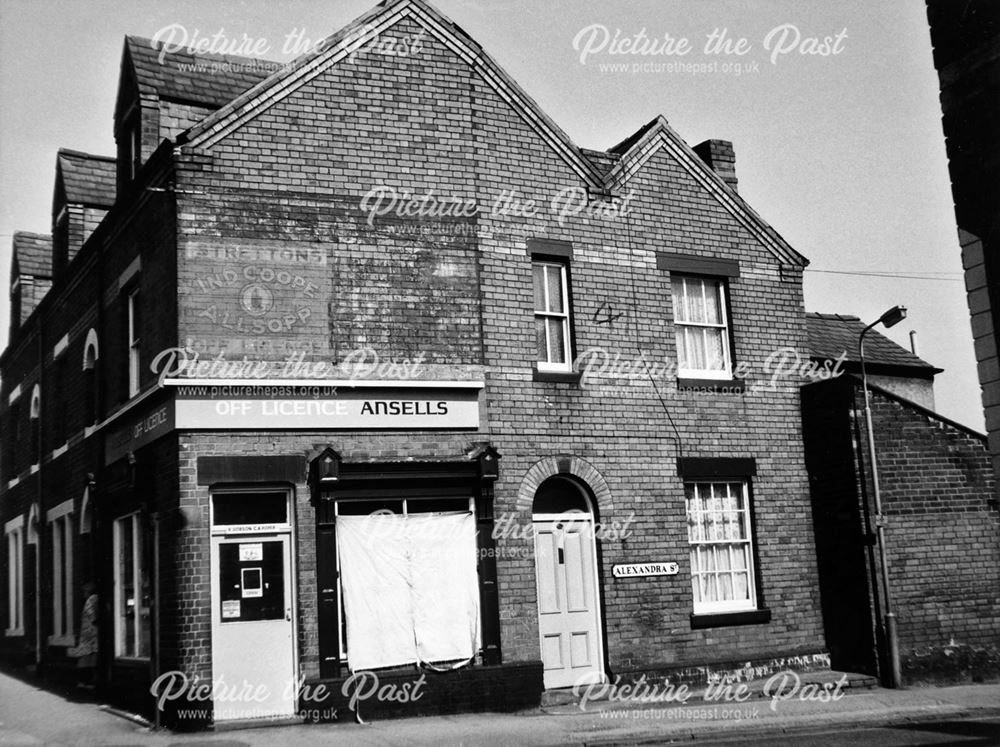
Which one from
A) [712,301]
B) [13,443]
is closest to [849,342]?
[712,301]

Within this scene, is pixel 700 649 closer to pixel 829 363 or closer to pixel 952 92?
pixel 829 363

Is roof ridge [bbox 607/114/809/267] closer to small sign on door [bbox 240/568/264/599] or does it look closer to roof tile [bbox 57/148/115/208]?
small sign on door [bbox 240/568/264/599]

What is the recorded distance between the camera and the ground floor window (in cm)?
1409

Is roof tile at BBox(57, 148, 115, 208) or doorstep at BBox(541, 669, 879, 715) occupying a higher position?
roof tile at BBox(57, 148, 115, 208)

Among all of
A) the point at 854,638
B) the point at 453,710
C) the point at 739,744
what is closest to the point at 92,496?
the point at 453,710

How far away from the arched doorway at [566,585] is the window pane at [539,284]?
8.24 feet

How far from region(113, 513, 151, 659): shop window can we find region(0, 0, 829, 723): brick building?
8 cm

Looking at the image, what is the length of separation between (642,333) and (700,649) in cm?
470

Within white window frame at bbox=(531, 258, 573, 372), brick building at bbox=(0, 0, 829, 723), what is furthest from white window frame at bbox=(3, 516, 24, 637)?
white window frame at bbox=(531, 258, 573, 372)

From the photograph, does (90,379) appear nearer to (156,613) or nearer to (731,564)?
(156,613)

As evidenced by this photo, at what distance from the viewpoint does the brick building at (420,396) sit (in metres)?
13.9

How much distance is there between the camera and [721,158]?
763 inches

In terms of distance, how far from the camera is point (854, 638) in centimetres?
1684

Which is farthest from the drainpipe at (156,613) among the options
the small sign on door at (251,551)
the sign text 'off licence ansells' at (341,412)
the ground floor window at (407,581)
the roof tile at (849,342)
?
the roof tile at (849,342)
